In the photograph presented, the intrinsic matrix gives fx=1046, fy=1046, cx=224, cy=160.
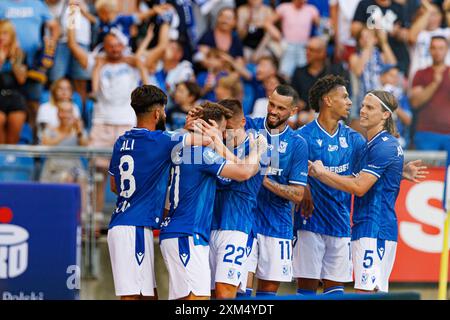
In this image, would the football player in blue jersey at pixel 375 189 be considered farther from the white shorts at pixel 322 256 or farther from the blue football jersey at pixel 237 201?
the blue football jersey at pixel 237 201

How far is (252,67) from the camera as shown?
1641cm

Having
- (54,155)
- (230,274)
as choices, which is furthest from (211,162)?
(54,155)

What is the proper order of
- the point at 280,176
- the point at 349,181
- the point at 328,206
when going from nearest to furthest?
the point at 349,181, the point at 280,176, the point at 328,206

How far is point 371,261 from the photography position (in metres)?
10.9

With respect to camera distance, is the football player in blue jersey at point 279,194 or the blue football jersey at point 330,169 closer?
the football player in blue jersey at point 279,194

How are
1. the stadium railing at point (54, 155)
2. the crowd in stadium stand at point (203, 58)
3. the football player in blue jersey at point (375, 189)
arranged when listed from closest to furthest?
1. the football player in blue jersey at point (375, 189)
2. the stadium railing at point (54, 155)
3. the crowd in stadium stand at point (203, 58)

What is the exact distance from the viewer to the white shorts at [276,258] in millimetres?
11008

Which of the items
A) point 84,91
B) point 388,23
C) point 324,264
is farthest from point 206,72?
point 324,264

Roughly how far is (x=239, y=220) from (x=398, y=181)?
188cm

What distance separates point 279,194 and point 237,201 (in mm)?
577

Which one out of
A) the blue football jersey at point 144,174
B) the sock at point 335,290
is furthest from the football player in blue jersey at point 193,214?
the sock at point 335,290

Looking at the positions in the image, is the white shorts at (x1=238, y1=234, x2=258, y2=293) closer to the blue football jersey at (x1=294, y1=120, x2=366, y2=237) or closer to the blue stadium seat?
the blue football jersey at (x1=294, y1=120, x2=366, y2=237)

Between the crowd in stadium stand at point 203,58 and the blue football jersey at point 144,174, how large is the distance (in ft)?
15.8

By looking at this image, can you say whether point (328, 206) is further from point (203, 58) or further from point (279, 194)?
point (203, 58)
